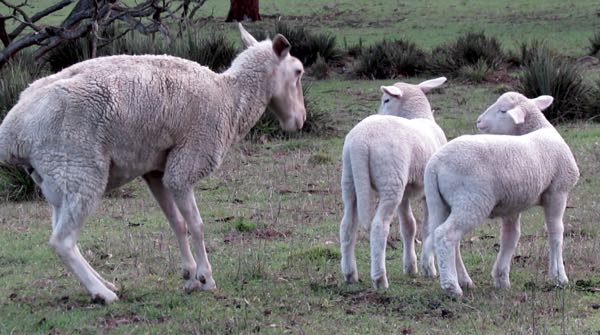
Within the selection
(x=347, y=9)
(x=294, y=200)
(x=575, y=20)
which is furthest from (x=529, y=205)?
(x=347, y=9)

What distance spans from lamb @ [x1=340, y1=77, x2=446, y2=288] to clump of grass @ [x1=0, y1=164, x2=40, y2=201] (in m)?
4.46

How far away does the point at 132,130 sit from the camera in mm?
6559

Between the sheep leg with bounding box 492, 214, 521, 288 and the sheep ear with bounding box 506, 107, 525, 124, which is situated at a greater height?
the sheep ear with bounding box 506, 107, 525, 124

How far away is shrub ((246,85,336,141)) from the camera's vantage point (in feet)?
43.9

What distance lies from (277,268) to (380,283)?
99 centimetres

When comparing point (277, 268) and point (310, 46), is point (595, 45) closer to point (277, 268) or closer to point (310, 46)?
point (310, 46)

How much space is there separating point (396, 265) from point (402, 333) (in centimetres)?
191

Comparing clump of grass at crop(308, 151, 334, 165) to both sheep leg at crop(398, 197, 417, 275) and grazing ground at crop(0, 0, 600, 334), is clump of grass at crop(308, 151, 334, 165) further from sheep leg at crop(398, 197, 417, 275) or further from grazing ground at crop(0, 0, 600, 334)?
sheep leg at crop(398, 197, 417, 275)

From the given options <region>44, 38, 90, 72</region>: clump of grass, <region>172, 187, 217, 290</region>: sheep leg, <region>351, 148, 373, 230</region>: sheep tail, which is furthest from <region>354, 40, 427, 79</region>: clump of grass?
<region>172, 187, 217, 290</region>: sheep leg

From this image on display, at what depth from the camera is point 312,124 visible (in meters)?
13.7

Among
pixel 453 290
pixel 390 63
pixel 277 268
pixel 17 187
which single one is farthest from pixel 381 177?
pixel 390 63

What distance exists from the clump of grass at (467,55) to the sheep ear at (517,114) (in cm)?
1062

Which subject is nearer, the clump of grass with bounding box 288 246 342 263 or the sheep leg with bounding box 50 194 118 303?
the sheep leg with bounding box 50 194 118 303

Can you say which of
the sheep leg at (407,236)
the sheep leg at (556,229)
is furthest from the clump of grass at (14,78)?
the sheep leg at (556,229)
